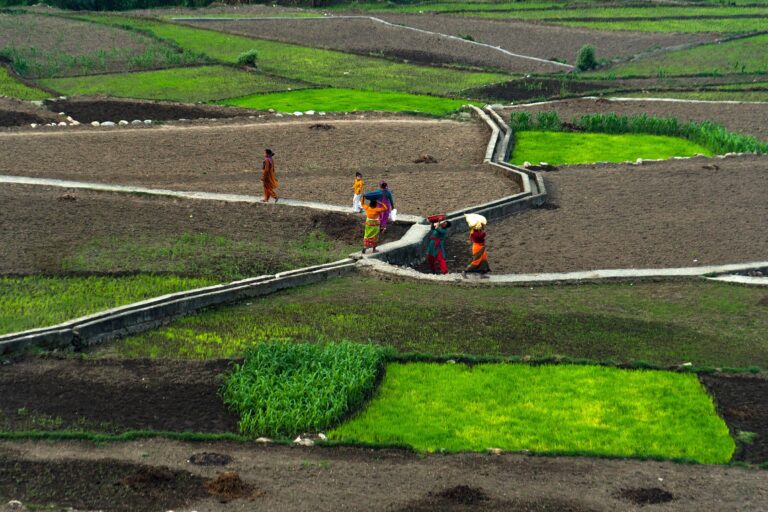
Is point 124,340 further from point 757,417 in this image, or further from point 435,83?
point 435,83

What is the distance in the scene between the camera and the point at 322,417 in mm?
16859

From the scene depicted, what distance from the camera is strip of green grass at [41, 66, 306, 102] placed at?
4926 cm

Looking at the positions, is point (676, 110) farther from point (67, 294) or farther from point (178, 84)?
point (67, 294)

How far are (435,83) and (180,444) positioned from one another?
1587 inches

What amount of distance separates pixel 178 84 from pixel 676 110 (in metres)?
21.5

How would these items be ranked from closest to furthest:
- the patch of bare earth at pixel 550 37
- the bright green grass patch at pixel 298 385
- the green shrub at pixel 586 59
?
the bright green grass patch at pixel 298 385
the green shrub at pixel 586 59
the patch of bare earth at pixel 550 37

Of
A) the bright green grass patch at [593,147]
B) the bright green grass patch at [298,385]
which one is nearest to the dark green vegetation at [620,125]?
the bright green grass patch at [593,147]

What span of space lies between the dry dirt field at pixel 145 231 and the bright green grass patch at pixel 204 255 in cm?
2

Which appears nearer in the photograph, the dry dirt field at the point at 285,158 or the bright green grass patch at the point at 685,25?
the dry dirt field at the point at 285,158


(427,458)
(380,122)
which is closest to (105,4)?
(380,122)

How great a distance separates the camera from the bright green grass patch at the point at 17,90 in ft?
152

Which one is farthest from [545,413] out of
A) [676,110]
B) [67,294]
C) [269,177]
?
[676,110]

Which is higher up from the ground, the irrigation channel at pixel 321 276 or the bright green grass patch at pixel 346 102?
the bright green grass patch at pixel 346 102

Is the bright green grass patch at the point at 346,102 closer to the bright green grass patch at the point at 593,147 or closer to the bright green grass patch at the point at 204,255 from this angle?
the bright green grass patch at the point at 593,147
